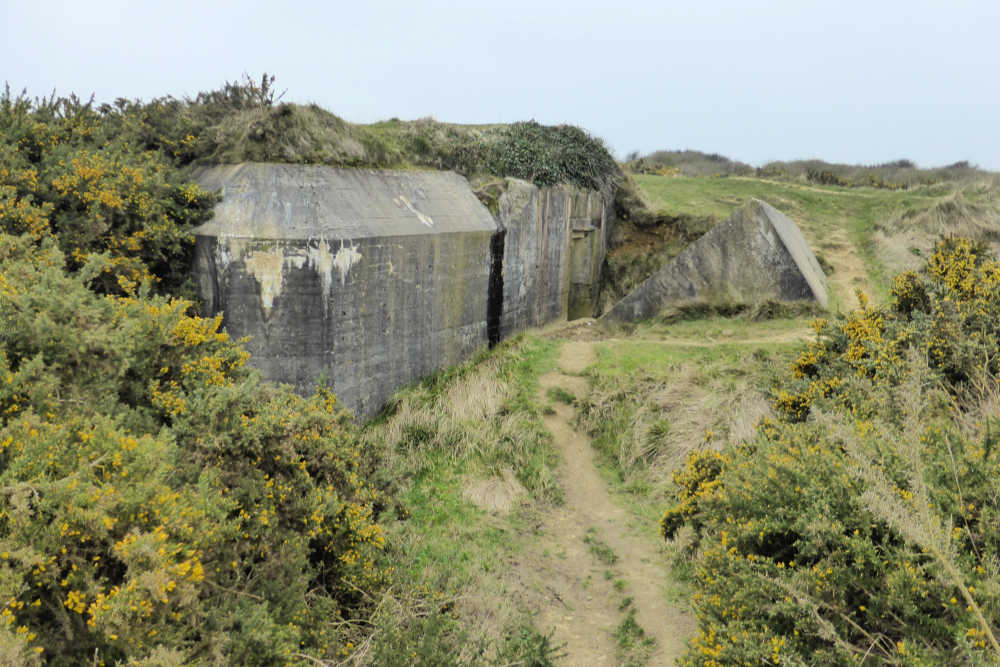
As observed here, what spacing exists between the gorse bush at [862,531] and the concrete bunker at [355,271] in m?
4.43

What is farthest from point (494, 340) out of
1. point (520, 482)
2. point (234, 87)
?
point (234, 87)

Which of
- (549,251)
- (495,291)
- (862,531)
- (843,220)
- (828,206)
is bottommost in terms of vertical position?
(862,531)

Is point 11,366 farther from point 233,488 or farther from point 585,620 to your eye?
point 585,620

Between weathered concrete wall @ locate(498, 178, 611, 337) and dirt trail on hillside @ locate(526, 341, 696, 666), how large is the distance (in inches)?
178

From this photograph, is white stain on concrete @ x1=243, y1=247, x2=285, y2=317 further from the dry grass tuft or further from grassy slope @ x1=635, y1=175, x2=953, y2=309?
the dry grass tuft

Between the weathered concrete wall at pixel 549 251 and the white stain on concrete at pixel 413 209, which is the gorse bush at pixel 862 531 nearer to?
the white stain on concrete at pixel 413 209

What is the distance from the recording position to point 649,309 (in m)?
13.4

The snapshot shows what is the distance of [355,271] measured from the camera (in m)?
9.47

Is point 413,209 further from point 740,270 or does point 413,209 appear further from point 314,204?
point 740,270

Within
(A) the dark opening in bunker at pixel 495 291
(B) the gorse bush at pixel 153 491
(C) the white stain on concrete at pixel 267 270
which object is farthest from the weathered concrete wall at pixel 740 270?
(B) the gorse bush at pixel 153 491

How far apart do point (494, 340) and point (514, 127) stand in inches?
196

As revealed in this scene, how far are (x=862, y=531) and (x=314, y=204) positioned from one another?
25.3 feet

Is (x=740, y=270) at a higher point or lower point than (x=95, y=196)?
lower

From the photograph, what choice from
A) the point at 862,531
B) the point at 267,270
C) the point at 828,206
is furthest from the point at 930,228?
the point at 862,531
